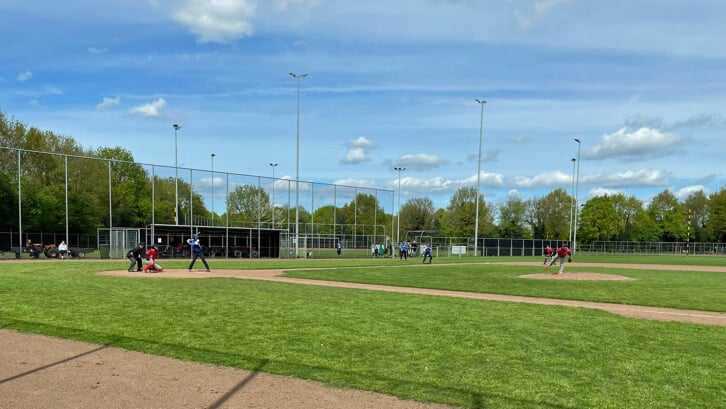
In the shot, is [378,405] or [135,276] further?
[135,276]

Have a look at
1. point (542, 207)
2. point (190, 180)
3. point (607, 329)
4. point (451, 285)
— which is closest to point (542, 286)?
point (451, 285)

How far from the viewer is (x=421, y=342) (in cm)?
892

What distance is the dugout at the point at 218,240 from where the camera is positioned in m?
44.3

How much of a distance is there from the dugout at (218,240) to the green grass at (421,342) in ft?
99.0

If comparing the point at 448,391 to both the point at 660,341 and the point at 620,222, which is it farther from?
A: the point at 620,222

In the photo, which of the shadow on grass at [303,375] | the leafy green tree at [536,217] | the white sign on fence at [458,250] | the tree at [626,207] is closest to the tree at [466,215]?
the leafy green tree at [536,217]

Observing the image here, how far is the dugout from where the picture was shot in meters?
44.3

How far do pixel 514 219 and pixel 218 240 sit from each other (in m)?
83.1

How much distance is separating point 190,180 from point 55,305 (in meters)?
38.9

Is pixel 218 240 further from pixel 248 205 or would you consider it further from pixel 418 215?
pixel 418 215

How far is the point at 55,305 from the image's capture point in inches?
494

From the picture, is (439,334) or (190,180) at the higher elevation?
(190,180)

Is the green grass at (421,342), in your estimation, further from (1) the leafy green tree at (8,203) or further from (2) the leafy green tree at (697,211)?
(2) the leafy green tree at (697,211)

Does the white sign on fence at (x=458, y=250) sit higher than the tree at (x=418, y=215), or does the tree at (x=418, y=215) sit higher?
the tree at (x=418, y=215)
